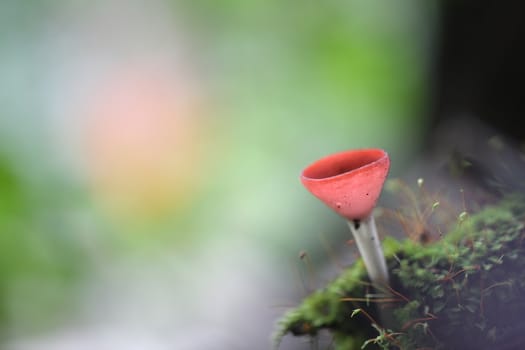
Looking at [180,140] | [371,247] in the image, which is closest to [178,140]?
[180,140]

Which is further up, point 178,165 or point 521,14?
point 178,165

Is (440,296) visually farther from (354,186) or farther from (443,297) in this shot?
(354,186)

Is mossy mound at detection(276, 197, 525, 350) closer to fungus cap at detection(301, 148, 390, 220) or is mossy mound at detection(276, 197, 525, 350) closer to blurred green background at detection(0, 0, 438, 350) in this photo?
fungus cap at detection(301, 148, 390, 220)

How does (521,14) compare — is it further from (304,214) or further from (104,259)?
(104,259)

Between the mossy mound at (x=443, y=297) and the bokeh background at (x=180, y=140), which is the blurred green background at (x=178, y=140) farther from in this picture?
the mossy mound at (x=443, y=297)

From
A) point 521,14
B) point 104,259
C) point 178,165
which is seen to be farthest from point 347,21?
point 104,259

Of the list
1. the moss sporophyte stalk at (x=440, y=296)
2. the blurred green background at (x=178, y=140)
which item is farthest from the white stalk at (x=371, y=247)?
the blurred green background at (x=178, y=140)
